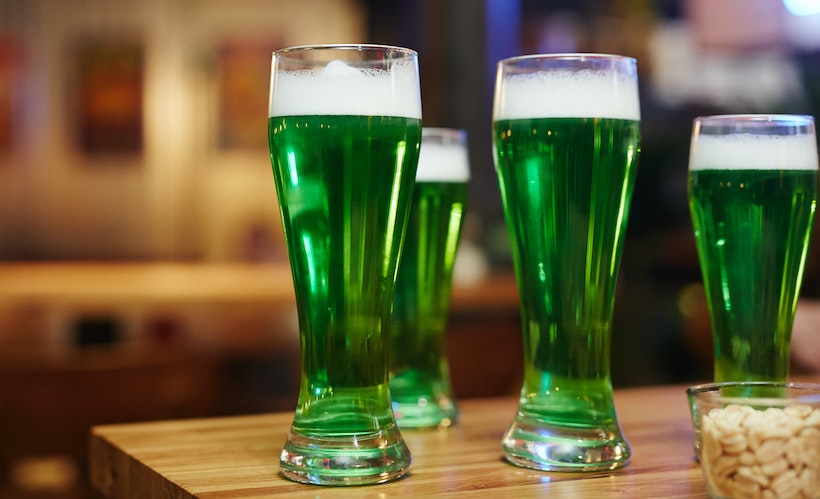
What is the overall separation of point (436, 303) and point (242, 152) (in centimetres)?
625

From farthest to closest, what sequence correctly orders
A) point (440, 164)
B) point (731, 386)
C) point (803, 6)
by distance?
point (803, 6), point (440, 164), point (731, 386)

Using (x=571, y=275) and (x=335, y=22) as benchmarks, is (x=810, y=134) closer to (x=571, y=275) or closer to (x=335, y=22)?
(x=571, y=275)

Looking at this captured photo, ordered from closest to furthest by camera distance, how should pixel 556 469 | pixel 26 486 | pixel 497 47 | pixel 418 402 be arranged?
pixel 556 469 < pixel 418 402 < pixel 26 486 < pixel 497 47

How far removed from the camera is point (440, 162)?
3.23 ft

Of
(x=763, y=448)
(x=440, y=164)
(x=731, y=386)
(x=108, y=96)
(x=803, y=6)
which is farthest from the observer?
(x=108, y=96)

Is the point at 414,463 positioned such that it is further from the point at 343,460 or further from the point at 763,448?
the point at 763,448

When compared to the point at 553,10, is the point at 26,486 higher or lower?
lower

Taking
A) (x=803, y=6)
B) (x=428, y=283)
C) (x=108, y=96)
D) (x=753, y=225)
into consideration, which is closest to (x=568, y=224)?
(x=753, y=225)

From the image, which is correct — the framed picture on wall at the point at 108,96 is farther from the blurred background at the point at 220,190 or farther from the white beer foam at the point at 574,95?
the white beer foam at the point at 574,95

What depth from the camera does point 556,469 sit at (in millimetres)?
764

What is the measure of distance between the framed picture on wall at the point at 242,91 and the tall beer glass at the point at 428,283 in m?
6.15

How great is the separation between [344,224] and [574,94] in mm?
203

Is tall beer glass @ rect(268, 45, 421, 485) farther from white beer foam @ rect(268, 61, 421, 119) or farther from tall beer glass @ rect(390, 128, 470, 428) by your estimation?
tall beer glass @ rect(390, 128, 470, 428)

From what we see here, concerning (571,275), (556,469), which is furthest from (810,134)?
(556,469)
